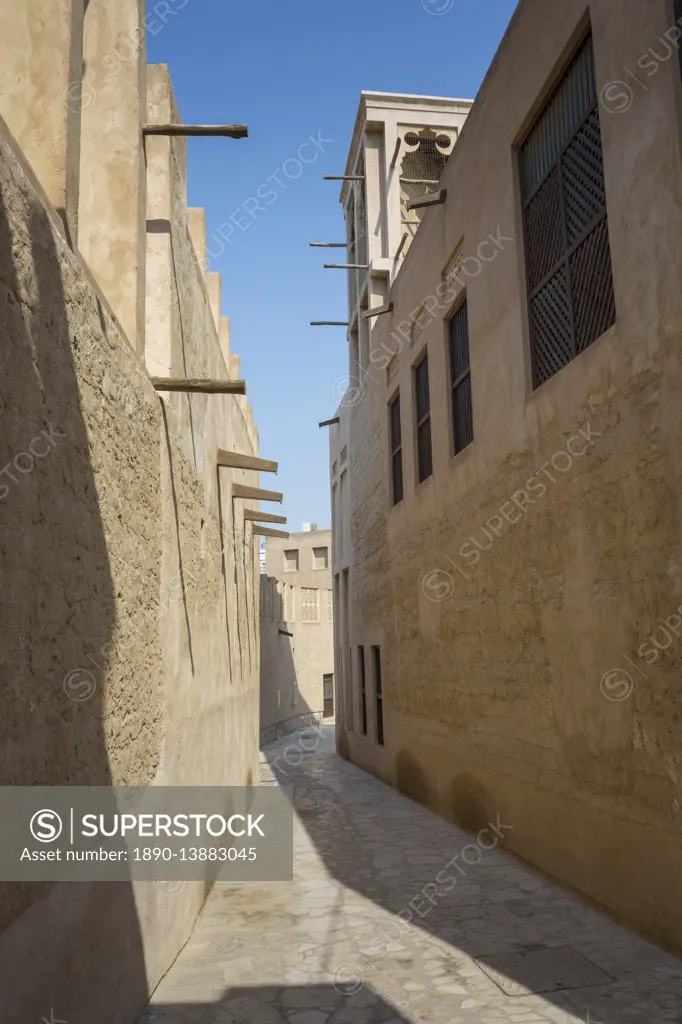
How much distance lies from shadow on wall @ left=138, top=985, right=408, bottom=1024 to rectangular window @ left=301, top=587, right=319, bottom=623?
81.1ft

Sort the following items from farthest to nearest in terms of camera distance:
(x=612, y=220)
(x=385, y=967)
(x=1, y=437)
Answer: (x=612, y=220)
(x=385, y=967)
(x=1, y=437)

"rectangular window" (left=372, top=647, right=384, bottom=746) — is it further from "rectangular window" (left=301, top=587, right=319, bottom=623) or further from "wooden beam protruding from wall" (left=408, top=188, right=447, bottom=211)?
"rectangular window" (left=301, top=587, right=319, bottom=623)

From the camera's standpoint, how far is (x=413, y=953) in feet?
16.6

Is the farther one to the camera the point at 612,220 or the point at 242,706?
the point at 242,706

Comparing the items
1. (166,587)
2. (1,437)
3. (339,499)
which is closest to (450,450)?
(166,587)

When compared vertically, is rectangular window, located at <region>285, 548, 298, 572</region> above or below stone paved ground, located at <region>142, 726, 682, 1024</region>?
above

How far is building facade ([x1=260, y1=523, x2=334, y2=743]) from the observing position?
22109mm

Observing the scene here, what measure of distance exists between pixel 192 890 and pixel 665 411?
4.42m

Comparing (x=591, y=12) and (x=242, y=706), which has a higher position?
(x=591, y=12)

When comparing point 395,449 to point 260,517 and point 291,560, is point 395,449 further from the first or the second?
point 291,560

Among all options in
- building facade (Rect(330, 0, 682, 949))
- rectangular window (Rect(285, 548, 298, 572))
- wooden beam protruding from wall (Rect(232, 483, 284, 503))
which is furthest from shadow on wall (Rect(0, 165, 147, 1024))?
rectangular window (Rect(285, 548, 298, 572))

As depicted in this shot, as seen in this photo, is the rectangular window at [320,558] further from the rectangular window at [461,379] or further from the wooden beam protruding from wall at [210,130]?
the wooden beam protruding from wall at [210,130]

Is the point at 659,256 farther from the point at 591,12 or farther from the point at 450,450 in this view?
the point at 450,450

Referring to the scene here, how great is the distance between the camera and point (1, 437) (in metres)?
2.63
